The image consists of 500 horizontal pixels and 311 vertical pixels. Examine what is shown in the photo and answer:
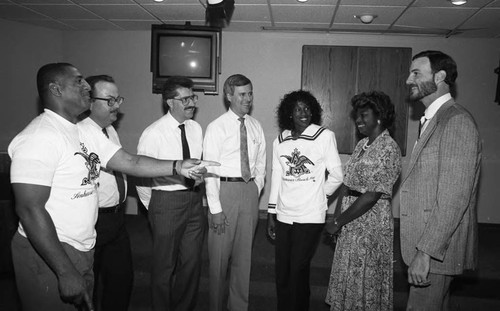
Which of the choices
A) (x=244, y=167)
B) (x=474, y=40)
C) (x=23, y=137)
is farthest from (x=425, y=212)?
(x=474, y=40)

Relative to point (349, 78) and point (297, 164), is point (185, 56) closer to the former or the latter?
point (349, 78)

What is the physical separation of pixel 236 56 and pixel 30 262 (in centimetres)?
448

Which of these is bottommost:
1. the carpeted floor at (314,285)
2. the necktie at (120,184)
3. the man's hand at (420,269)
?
the carpeted floor at (314,285)

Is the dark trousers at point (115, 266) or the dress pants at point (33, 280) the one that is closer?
the dress pants at point (33, 280)

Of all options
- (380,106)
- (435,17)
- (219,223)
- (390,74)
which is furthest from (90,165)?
(390,74)

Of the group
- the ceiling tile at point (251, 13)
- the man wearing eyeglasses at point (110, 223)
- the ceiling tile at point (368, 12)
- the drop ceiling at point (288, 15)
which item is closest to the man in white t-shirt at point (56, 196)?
the man wearing eyeglasses at point (110, 223)

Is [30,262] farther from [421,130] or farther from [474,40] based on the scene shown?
[474,40]

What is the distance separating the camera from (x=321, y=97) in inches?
217

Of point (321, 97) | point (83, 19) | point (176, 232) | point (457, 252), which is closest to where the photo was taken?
point (457, 252)

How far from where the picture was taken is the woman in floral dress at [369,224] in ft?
8.26

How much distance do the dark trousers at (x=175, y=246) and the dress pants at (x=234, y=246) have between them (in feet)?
0.52

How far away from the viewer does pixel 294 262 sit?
2793mm

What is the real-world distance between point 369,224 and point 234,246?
112cm

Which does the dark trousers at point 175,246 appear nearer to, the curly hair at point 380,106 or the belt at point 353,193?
the belt at point 353,193
